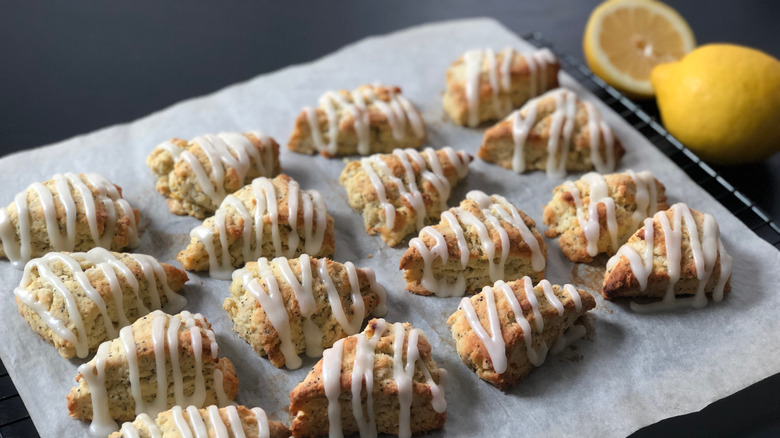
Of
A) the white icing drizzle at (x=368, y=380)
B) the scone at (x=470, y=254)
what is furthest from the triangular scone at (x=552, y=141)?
the white icing drizzle at (x=368, y=380)

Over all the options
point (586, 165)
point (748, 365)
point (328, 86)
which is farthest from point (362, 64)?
point (748, 365)

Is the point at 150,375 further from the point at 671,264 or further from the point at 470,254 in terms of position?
the point at 671,264

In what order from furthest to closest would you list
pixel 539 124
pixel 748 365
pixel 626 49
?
pixel 626 49 → pixel 539 124 → pixel 748 365

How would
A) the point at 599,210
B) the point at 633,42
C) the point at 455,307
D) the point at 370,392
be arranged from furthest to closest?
the point at 633,42 → the point at 599,210 → the point at 455,307 → the point at 370,392

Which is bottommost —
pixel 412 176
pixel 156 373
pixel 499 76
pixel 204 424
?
pixel 499 76

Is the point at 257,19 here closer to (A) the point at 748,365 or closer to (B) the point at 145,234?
(B) the point at 145,234

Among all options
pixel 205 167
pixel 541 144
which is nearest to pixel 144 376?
pixel 205 167

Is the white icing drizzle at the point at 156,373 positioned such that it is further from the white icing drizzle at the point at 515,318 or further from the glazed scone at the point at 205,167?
the white icing drizzle at the point at 515,318
